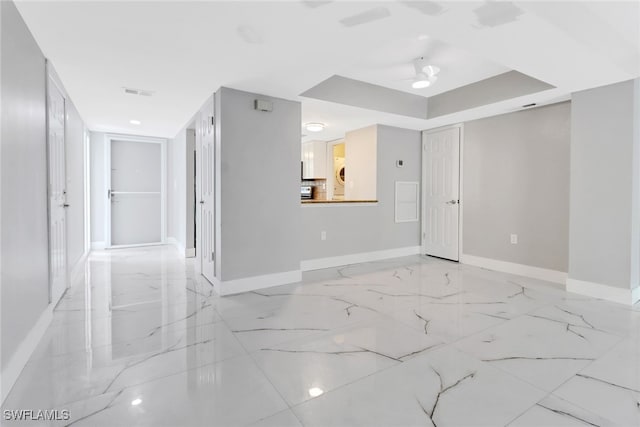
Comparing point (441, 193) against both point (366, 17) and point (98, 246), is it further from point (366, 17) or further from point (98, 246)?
point (98, 246)

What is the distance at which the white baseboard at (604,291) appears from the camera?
305 cm

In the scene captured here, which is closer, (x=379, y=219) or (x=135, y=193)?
(x=379, y=219)

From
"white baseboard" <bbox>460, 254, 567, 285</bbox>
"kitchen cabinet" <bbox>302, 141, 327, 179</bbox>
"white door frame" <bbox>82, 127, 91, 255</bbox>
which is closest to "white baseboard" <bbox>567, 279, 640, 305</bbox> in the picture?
"white baseboard" <bbox>460, 254, 567, 285</bbox>

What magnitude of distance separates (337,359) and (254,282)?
67.2 inches

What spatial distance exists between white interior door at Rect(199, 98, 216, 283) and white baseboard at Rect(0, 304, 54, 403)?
1475mm

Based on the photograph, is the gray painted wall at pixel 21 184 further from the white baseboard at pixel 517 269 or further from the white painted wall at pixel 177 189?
the white baseboard at pixel 517 269

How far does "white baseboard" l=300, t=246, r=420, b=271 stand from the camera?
446cm

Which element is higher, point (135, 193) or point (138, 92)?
point (138, 92)

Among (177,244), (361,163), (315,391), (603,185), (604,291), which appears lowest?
(315,391)

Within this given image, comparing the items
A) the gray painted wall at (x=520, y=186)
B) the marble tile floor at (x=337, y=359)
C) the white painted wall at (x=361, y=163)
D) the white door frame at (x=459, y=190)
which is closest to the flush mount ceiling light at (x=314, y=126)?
the white painted wall at (x=361, y=163)

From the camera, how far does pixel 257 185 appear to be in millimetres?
3516

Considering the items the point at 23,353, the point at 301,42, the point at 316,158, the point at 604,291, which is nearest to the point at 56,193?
the point at 23,353

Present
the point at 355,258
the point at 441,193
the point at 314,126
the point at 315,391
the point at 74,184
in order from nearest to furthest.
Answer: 1. the point at 315,391
2. the point at 74,184
3. the point at 355,258
4. the point at 314,126
5. the point at 441,193

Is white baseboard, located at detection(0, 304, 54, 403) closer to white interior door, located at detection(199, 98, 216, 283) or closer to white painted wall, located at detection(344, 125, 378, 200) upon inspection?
white interior door, located at detection(199, 98, 216, 283)
